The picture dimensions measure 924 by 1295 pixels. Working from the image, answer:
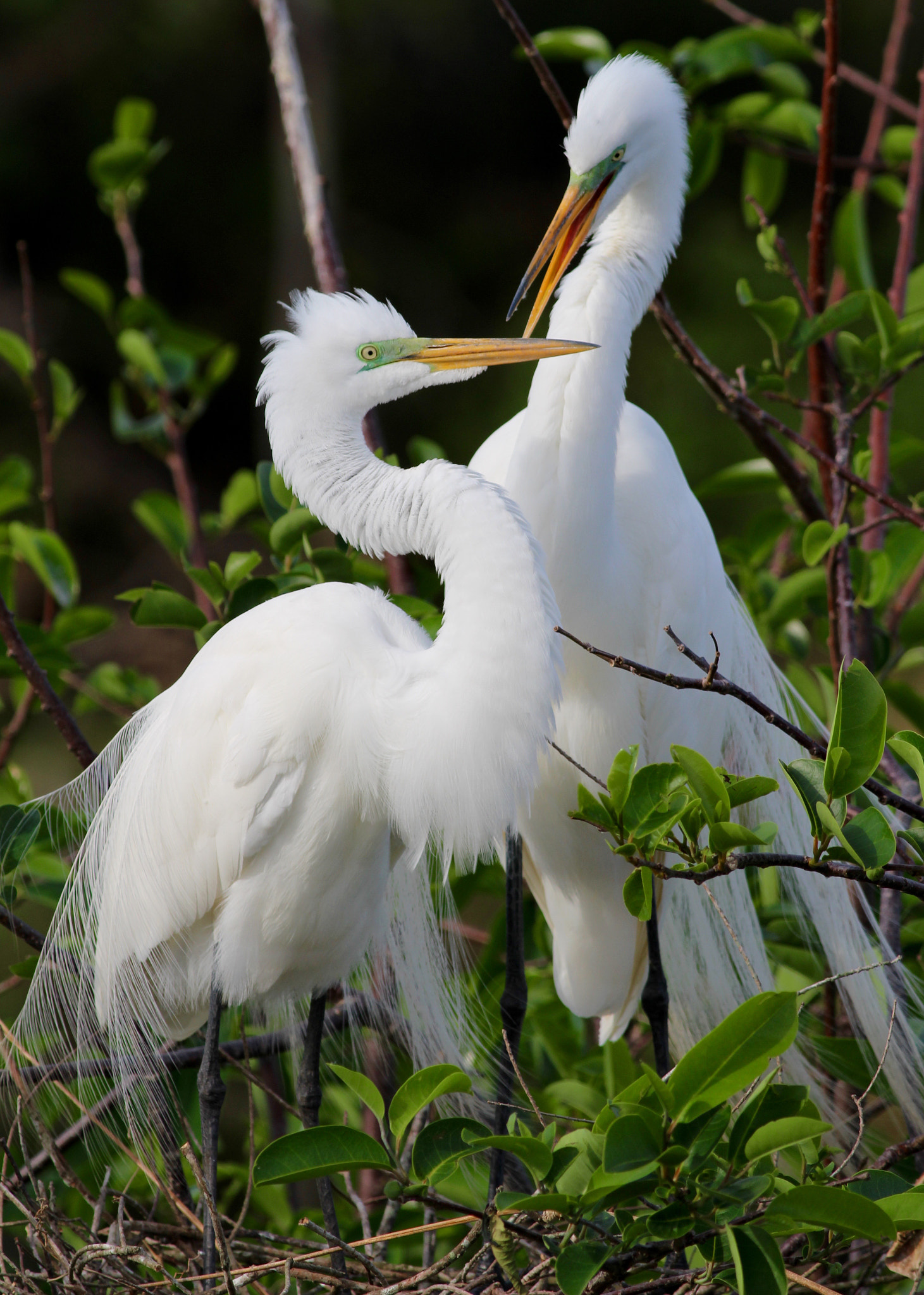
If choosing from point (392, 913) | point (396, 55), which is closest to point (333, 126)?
point (396, 55)

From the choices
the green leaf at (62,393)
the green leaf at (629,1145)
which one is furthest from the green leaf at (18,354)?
the green leaf at (629,1145)

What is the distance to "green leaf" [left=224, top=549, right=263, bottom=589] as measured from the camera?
192 cm

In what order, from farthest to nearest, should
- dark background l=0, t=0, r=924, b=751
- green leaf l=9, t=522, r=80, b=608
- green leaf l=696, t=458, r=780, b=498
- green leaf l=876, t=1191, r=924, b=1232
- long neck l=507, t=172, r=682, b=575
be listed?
dark background l=0, t=0, r=924, b=751, green leaf l=696, t=458, r=780, b=498, green leaf l=9, t=522, r=80, b=608, long neck l=507, t=172, r=682, b=575, green leaf l=876, t=1191, r=924, b=1232

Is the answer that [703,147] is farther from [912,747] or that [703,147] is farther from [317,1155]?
[317,1155]

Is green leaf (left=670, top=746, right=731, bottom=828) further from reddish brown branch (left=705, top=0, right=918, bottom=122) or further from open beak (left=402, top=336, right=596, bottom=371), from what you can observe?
reddish brown branch (left=705, top=0, right=918, bottom=122)

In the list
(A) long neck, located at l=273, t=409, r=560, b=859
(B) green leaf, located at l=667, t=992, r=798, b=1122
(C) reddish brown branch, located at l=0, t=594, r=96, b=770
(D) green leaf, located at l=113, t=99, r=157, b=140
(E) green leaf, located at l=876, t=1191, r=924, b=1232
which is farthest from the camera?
(D) green leaf, located at l=113, t=99, r=157, b=140

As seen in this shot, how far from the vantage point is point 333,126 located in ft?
22.7

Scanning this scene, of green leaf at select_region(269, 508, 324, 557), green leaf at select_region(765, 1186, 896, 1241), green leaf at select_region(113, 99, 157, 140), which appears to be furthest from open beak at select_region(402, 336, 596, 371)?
green leaf at select_region(113, 99, 157, 140)

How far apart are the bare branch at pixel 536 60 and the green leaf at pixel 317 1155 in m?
1.37

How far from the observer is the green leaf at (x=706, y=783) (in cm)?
115

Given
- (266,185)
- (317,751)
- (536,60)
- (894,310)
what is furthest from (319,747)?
(266,185)

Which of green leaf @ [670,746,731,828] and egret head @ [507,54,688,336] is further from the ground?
egret head @ [507,54,688,336]

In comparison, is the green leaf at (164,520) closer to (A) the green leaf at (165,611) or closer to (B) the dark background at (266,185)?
(A) the green leaf at (165,611)

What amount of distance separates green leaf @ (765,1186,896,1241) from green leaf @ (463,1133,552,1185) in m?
0.19
